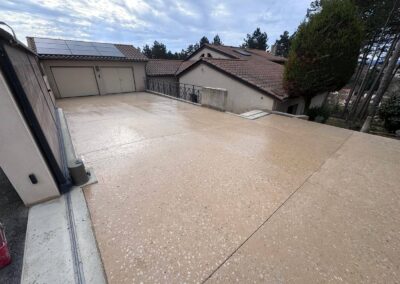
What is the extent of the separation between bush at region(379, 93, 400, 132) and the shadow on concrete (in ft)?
42.8

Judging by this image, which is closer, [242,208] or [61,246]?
[61,246]

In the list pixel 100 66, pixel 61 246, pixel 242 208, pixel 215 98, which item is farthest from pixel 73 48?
pixel 242 208

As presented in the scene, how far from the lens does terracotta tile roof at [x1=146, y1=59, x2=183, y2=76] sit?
13017 mm

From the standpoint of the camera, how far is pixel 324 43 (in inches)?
273

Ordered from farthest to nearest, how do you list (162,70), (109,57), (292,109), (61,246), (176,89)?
1. (162,70)
2. (176,89)
3. (109,57)
4. (292,109)
5. (61,246)

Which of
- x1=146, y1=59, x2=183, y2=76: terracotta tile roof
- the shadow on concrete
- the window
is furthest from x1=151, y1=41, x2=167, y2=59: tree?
the shadow on concrete

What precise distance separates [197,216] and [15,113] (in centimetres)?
210

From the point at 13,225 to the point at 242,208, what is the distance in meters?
2.49

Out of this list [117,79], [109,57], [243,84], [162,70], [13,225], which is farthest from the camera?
[162,70]

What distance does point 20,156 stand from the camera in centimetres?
179

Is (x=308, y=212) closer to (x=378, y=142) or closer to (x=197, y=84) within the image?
(x=378, y=142)

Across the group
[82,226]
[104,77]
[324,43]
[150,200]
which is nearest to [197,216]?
[150,200]

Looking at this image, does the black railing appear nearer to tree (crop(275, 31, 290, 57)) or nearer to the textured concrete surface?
the textured concrete surface

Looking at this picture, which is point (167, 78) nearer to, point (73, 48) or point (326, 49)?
point (73, 48)
